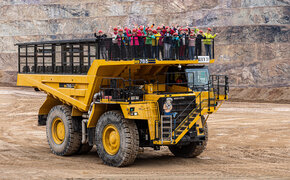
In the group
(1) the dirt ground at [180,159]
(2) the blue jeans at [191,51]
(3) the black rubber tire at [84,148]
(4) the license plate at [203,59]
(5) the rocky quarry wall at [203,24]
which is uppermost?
(5) the rocky quarry wall at [203,24]

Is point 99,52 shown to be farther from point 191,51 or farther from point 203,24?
point 203,24

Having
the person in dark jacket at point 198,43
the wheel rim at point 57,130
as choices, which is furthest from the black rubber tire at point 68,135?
the person in dark jacket at point 198,43

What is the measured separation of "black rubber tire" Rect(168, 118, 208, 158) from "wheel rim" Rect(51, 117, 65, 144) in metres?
3.63

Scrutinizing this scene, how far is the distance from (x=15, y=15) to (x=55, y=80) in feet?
185

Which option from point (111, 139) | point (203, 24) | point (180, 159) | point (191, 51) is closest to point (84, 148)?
point (111, 139)

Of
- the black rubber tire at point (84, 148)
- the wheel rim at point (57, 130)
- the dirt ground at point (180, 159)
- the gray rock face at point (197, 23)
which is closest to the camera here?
the dirt ground at point (180, 159)

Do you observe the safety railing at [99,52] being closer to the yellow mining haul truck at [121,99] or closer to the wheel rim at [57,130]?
the yellow mining haul truck at [121,99]

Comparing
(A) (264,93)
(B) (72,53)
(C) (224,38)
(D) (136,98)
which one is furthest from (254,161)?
(C) (224,38)

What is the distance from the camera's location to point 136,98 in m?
15.0

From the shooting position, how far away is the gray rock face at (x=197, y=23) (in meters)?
52.8

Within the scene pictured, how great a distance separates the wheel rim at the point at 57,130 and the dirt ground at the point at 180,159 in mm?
594

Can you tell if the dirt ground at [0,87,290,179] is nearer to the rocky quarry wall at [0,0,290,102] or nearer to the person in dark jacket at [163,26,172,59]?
the person in dark jacket at [163,26,172,59]

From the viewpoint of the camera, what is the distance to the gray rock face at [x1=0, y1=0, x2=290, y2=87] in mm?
52812

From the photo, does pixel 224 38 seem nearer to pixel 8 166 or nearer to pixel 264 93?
pixel 264 93
